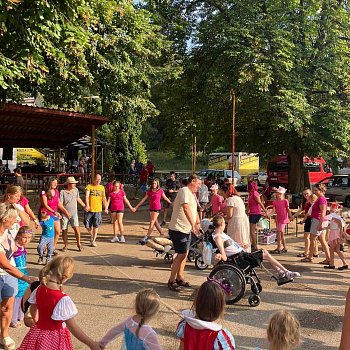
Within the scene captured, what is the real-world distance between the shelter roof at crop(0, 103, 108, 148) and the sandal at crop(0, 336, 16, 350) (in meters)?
10.1

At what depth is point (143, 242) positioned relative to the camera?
10.8m

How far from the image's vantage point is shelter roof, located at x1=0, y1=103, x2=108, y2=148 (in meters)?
15.1

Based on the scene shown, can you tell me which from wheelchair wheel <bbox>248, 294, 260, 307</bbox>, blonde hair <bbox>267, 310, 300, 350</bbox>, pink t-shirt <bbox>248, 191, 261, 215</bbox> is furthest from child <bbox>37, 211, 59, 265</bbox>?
blonde hair <bbox>267, 310, 300, 350</bbox>

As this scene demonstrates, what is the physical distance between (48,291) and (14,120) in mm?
15041

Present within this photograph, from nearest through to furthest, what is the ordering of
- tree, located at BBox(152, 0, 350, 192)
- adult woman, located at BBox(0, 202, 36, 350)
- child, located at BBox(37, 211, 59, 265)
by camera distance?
adult woman, located at BBox(0, 202, 36, 350), child, located at BBox(37, 211, 59, 265), tree, located at BBox(152, 0, 350, 192)

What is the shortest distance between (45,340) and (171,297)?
3.69 metres

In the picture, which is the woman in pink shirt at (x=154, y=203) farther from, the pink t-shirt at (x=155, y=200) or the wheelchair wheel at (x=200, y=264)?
the wheelchair wheel at (x=200, y=264)

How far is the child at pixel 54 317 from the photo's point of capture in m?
3.55

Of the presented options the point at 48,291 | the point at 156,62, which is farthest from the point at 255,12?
the point at 48,291

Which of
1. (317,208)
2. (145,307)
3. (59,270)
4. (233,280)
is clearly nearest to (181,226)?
(233,280)

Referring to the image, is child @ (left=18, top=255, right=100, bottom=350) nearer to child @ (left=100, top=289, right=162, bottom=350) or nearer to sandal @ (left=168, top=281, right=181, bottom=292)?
child @ (left=100, top=289, right=162, bottom=350)

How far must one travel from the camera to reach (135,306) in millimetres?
3348

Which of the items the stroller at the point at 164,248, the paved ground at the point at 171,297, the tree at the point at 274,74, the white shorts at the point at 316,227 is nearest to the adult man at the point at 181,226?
the paved ground at the point at 171,297

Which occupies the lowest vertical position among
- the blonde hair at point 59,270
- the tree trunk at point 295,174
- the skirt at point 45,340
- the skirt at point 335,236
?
the skirt at point 45,340
